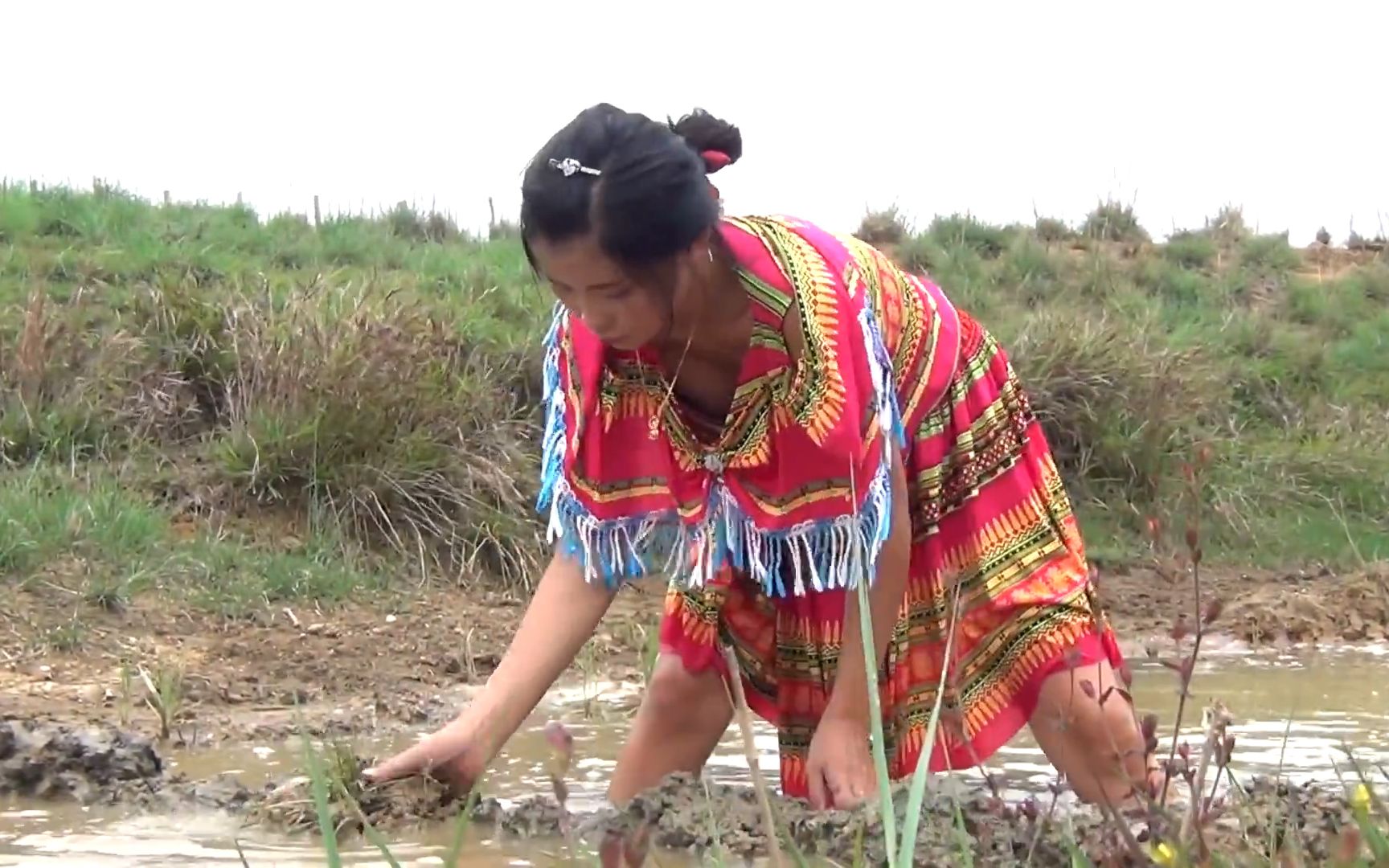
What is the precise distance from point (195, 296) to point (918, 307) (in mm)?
4704

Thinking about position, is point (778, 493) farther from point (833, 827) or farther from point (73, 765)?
point (73, 765)

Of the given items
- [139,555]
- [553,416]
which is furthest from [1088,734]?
[139,555]

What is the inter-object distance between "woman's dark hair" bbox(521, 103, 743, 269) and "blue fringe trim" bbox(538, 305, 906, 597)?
17.3 inches

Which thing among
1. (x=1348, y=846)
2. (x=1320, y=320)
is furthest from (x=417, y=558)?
(x=1320, y=320)

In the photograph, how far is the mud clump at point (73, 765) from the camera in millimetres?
3508

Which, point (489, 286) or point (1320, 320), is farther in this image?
point (1320, 320)

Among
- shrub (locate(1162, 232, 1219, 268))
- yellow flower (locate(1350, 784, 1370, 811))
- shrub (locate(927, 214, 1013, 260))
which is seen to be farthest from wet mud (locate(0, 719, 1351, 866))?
shrub (locate(1162, 232, 1219, 268))

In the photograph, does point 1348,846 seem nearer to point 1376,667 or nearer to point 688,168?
point 688,168

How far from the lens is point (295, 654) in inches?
209

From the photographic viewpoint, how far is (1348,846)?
1.06m

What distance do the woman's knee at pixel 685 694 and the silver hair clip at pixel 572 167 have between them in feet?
3.61

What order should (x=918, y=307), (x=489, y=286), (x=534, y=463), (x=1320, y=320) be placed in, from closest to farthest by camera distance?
(x=918, y=307) → (x=534, y=463) → (x=489, y=286) → (x=1320, y=320)

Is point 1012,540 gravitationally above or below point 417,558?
above

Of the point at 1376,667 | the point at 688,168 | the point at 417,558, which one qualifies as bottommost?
the point at 1376,667
